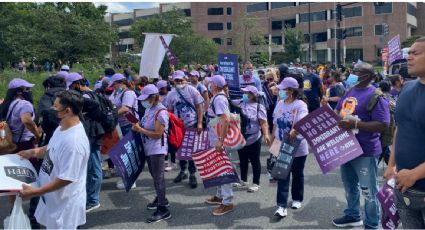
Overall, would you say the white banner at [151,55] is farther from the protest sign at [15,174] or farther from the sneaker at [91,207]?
the protest sign at [15,174]

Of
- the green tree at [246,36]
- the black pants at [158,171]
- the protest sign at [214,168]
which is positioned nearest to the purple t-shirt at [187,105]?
Answer: the protest sign at [214,168]

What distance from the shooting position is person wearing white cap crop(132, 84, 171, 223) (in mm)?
5109

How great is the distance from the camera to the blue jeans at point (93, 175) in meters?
5.62

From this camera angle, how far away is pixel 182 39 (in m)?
33.3

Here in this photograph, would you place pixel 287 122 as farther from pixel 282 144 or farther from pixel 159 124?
pixel 159 124

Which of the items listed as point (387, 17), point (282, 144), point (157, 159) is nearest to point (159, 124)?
point (157, 159)

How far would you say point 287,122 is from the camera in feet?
16.8

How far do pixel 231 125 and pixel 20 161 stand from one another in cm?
281

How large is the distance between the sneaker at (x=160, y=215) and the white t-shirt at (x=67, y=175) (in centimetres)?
189

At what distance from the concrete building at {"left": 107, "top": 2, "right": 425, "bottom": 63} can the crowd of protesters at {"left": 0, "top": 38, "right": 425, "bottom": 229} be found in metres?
47.8

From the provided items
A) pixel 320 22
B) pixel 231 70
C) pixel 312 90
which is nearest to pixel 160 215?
pixel 231 70

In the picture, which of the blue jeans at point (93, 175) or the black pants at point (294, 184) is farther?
the blue jeans at point (93, 175)

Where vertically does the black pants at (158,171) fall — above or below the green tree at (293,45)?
below

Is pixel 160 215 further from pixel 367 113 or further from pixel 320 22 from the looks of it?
pixel 320 22
